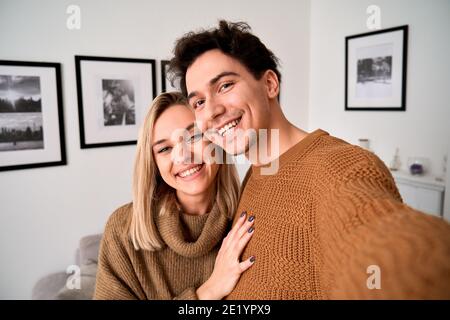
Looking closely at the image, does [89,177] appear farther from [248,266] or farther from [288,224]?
[288,224]

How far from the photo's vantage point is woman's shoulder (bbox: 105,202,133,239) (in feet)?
3.94

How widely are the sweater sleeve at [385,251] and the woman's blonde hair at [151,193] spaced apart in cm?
79

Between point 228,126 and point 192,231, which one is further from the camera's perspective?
point 192,231

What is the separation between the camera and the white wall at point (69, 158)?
203 centimetres

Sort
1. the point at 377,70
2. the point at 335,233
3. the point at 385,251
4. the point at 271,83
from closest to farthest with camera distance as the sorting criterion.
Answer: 1. the point at 385,251
2. the point at 335,233
3. the point at 271,83
4. the point at 377,70

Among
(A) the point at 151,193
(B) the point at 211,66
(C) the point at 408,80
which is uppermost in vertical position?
(C) the point at 408,80

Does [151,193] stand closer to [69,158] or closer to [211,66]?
[211,66]

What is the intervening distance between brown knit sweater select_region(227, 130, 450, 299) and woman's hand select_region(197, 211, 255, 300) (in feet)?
0.08

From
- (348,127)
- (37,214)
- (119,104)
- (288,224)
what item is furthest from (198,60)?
(348,127)

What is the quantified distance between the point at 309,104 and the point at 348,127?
0.57m

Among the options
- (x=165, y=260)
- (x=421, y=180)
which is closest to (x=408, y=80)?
(x=421, y=180)

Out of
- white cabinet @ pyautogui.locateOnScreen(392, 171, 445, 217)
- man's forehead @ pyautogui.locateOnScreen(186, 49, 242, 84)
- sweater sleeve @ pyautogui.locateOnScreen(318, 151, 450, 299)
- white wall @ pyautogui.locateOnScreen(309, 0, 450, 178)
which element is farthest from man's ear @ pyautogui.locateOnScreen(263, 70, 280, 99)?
white wall @ pyautogui.locateOnScreen(309, 0, 450, 178)

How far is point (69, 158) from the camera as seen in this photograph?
2.23m

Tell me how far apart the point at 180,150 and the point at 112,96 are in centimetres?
143
